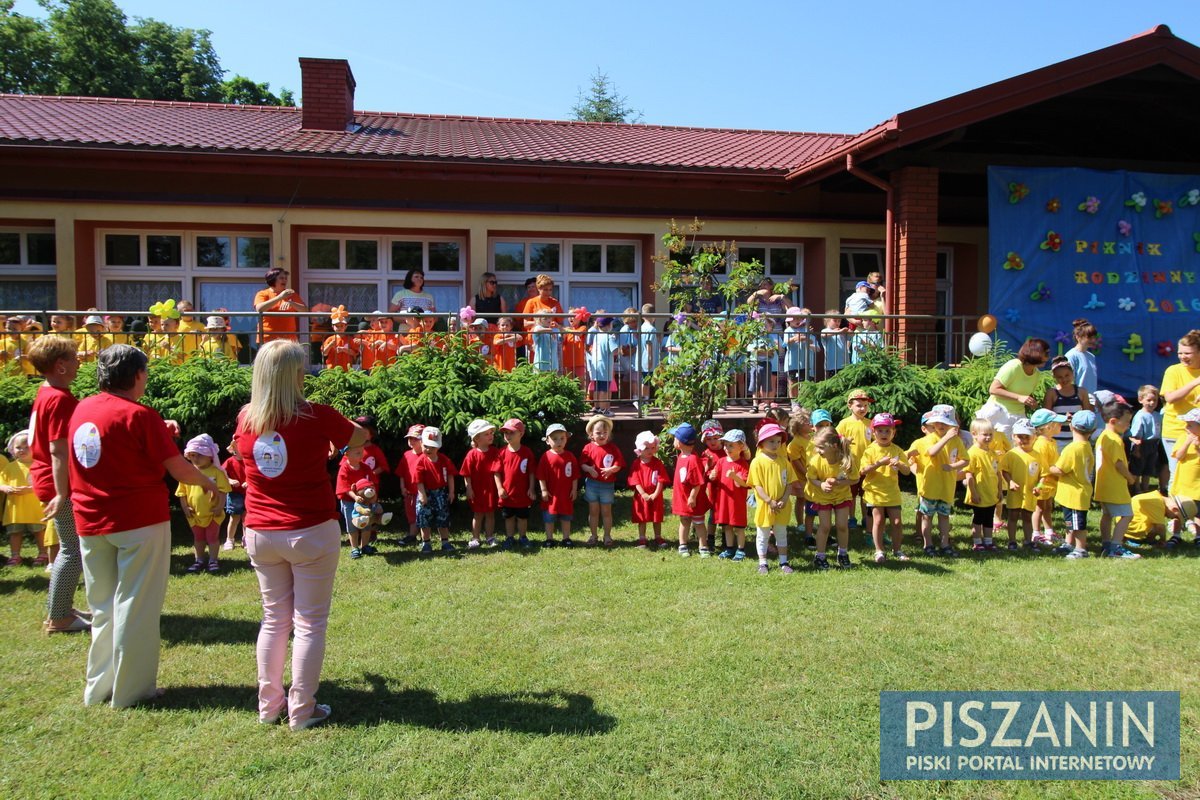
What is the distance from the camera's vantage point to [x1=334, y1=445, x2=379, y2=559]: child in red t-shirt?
710cm

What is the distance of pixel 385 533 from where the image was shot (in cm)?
802

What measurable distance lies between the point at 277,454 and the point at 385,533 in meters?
4.38

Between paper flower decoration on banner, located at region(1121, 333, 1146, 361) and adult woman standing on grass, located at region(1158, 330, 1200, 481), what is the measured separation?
12.4 feet

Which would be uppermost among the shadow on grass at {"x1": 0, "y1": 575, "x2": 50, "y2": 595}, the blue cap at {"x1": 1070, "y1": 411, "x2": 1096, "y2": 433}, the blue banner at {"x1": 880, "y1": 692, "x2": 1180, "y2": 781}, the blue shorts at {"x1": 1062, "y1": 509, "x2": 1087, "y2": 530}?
the blue cap at {"x1": 1070, "y1": 411, "x2": 1096, "y2": 433}

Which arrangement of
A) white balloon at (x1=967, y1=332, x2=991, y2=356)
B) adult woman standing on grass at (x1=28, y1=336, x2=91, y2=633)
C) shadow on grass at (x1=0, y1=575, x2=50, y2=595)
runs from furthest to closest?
white balloon at (x1=967, y1=332, x2=991, y2=356), shadow on grass at (x1=0, y1=575, x2=50, y2=595), adult woman standing on grass at (x1=28, y1=336, x2=91, y2=633)

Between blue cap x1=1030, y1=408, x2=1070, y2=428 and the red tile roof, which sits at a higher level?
the red tile roof

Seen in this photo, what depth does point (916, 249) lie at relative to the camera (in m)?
10.8

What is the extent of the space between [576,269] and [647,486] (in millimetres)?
6434

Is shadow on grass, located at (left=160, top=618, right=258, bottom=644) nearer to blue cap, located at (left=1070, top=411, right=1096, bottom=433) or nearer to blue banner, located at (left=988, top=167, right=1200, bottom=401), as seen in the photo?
blue cap, located at (left=1070, top=411, right=1096, bottom=433)

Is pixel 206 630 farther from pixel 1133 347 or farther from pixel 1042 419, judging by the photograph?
pixel 1133 347

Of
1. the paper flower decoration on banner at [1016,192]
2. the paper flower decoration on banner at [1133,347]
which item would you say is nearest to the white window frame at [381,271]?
the paper flower decoration on banner at [1016,192]

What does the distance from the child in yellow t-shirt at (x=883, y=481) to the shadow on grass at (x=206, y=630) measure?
4.62m

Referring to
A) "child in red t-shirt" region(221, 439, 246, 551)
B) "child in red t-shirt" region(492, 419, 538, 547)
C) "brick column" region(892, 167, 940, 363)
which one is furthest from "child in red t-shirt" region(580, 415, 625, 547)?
"brick column" region(892, 167, 940, 363)

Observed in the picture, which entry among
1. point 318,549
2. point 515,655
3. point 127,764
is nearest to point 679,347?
point 515,655
